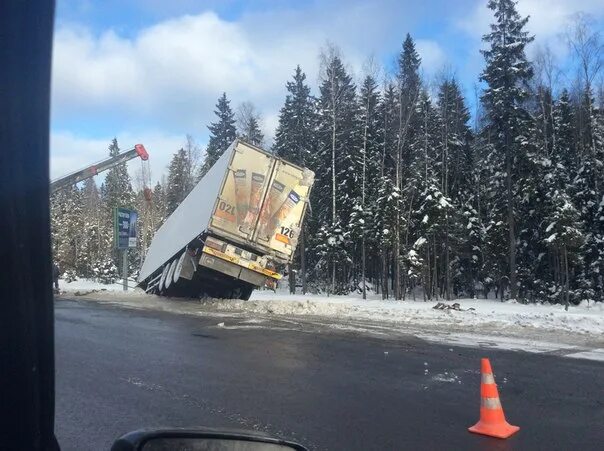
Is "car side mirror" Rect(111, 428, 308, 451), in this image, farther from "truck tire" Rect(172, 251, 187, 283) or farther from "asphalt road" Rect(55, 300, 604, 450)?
"truck tire" Rect(172, 251, 187, 283)

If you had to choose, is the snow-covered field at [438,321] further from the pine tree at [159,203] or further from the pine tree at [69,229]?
the pine tree at [159,203]

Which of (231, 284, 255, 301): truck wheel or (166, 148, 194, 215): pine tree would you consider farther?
(166, 148, 194, 215): pine tree

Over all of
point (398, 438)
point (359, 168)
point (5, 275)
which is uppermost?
point (359, 168)

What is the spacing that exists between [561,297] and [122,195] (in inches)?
1997

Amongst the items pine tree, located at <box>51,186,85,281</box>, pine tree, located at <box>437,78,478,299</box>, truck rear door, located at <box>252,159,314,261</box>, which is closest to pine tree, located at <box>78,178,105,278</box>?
pine tree, located at <box>51,186,85,281</box>

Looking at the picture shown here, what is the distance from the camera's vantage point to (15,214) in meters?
1.49

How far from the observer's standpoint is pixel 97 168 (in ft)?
85.9

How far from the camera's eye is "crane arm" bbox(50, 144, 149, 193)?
24.9 m

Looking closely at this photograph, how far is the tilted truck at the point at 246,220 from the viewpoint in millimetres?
15688

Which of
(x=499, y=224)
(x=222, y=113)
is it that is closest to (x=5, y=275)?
(x=499, y=224)

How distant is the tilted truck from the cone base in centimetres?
1104

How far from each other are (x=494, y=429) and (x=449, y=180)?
4282 cm

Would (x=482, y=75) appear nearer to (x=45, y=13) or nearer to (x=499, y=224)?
(x=499, y=224)

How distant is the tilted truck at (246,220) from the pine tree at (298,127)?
27087 mm
